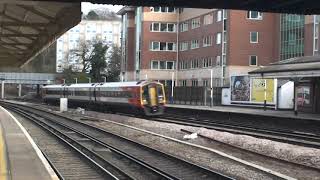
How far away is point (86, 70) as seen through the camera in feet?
416

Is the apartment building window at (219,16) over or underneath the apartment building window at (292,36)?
over

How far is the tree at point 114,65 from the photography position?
122 meters

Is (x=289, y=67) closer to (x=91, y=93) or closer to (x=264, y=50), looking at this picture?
(x=91, y=93)

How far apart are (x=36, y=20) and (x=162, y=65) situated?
258 feet

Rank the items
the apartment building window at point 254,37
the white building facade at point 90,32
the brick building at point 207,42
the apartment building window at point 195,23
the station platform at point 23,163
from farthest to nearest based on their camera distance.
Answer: the white building facade at point 90,32 < the apartment building window at point 195,23 < the apartment building window at point 254,37 < the brick building at point 207,42 < the station platform at point 23,163

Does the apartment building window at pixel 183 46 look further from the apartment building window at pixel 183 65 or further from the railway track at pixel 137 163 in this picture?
the railway track at pixel 137 163

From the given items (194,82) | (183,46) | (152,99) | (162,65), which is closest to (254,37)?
(194,82)

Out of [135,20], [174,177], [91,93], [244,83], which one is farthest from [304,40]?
[174,177]

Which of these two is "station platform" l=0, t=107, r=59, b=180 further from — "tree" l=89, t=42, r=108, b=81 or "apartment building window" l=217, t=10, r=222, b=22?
"tree" l=89, t=42, r=108, b=81

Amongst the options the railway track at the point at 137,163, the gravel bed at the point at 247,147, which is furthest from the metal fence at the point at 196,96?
the railway track at the point at 137,163

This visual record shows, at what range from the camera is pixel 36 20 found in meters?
14.3

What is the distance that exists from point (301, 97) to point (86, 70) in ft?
296

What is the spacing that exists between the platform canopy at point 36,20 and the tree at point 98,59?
10376 cm

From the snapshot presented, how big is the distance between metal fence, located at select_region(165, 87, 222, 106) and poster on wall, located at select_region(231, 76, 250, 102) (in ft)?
7.58
